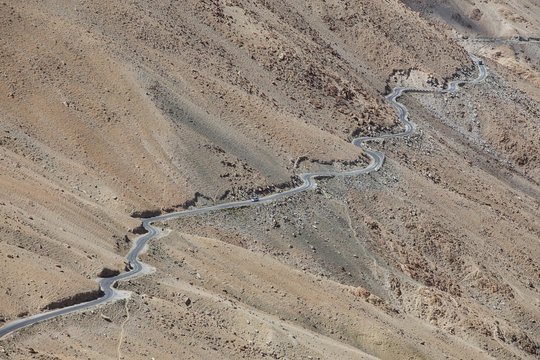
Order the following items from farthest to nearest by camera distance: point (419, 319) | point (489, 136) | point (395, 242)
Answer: point (489, 136), point (395, 242), point (419, 319)

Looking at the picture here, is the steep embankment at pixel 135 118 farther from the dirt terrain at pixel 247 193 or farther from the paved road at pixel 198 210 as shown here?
the paved road at pixel 198 210

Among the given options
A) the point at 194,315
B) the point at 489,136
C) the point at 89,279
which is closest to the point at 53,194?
the point at 89,279

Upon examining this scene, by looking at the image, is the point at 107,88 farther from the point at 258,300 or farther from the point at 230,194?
the point at 258,300

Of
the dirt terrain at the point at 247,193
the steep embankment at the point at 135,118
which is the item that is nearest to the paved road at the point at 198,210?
the dirt terrain at the point at 247,193

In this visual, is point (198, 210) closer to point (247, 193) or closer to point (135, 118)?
point (247, 193)

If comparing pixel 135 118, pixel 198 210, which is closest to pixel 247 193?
pixel 198 210

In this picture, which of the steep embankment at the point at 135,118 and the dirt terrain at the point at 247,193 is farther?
the steep embankment at the point at 135,118

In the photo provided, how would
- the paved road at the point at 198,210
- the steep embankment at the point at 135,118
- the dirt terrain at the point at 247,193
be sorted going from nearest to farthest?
the paved road at the point at 198,210
the dirt terrain at the point at 247,193
the steep embankment at the point at 135,118

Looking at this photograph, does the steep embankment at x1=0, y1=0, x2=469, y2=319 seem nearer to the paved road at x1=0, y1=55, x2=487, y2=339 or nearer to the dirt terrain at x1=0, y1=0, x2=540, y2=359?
the dirt terrain at x1=0, y1=0, x2=540, y2=359
